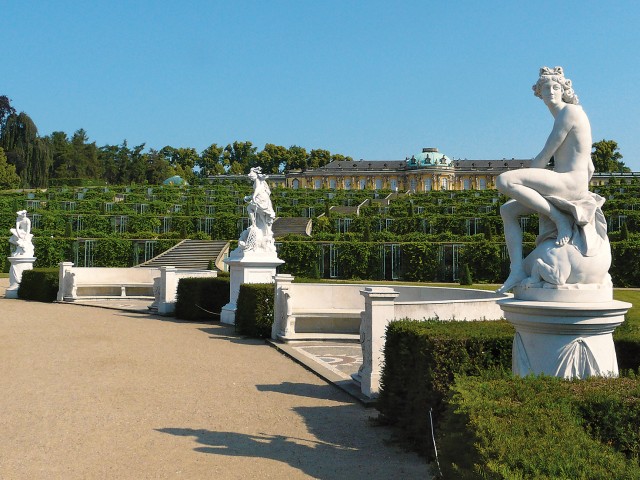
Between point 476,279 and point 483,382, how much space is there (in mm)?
27381

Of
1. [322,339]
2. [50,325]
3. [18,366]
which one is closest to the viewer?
[18,366]

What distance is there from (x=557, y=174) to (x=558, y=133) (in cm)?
31

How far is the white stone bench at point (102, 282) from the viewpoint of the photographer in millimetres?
21062

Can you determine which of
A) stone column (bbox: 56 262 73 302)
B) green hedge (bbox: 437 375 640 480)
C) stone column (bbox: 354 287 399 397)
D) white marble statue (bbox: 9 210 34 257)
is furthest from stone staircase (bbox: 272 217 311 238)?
green hedge (bbox: 437 375 640 480)

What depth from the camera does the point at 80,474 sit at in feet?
16.5

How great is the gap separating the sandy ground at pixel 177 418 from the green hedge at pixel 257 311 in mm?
1275

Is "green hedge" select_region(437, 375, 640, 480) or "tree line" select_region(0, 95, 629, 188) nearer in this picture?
"green hedge" select_region(437, 375, 640, 480)

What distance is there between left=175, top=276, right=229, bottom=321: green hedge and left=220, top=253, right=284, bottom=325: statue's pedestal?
2.83 ft

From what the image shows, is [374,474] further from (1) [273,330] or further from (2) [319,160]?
(2) [319,160]

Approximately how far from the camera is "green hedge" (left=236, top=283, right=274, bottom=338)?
43.4 ft

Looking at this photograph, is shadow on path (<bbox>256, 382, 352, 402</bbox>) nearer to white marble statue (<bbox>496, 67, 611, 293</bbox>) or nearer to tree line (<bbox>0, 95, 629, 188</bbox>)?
white marble statue (<bbox>496, 67, 611, 293</bbox>)

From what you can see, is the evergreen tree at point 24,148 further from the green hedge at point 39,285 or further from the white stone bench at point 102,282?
the white stone bench at point 102,282

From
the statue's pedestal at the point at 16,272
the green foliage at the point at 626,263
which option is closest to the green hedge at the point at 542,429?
the statue's pedestal at the point at 16,272

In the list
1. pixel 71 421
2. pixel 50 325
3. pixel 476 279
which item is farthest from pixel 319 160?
pixel 71 421
